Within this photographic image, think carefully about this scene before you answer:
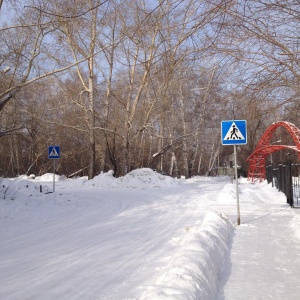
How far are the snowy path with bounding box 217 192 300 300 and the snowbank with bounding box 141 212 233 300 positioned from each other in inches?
7.2

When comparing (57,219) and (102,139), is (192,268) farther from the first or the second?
(102,139)

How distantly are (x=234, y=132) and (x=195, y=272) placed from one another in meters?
5.93

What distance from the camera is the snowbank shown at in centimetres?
331

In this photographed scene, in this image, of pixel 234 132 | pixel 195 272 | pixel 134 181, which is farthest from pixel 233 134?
pixel 134 181

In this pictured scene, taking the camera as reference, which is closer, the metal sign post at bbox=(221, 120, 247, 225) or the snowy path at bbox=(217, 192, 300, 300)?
the snowy path at bbox=(217, 192, 300, 300)

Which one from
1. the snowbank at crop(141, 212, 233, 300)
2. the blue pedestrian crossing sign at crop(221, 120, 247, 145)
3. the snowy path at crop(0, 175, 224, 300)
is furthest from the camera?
the blue pedestrian crossing sign at crop(221, 120, 247, 145)

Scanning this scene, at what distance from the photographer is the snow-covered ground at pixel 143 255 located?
4086 mm

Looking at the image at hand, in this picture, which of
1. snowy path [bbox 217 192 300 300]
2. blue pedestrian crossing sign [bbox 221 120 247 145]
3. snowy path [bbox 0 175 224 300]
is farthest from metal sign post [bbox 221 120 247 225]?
snowy path [bbox 0 175 224 300]

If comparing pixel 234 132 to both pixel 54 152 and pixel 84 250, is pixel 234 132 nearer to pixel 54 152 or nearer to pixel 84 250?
pixel 84 250

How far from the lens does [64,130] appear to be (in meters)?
43.2

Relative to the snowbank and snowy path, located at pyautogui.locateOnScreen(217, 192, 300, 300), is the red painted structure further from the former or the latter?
the snowbank

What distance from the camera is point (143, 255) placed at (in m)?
6.05

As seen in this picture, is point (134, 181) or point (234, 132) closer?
point (234, 132)

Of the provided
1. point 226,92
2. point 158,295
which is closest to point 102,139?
point 226,92
